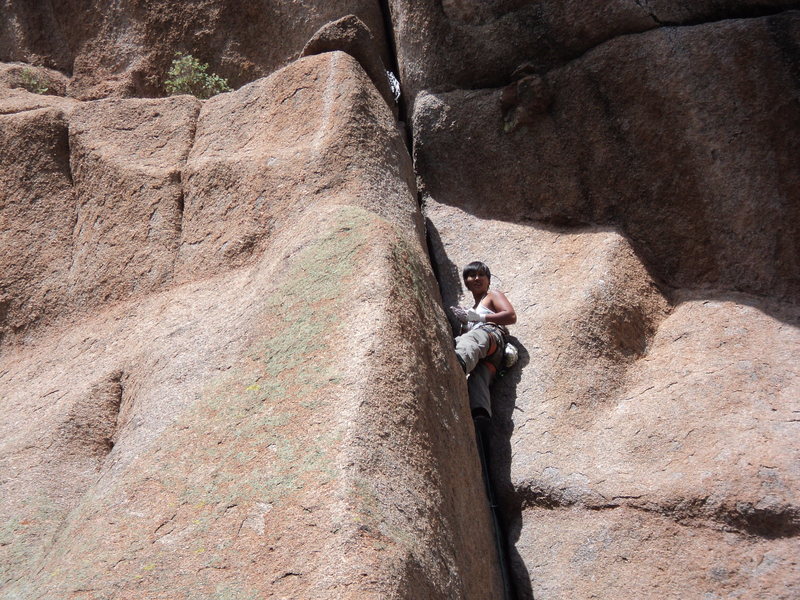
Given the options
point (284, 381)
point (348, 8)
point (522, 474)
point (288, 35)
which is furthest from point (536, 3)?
point (284, 381)

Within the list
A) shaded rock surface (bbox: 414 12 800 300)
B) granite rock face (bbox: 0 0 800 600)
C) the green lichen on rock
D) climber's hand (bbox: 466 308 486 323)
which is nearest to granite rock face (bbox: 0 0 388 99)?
granite rock face (bbox: 0 0 800 600)

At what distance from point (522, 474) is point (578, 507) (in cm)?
40

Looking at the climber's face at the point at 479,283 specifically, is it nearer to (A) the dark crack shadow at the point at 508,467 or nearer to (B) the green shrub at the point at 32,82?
(A) the dark crack shadow at the point at 508,467

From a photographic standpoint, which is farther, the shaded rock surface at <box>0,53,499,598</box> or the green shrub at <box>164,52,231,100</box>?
the green shrub at <box>164,52,231,100</box>

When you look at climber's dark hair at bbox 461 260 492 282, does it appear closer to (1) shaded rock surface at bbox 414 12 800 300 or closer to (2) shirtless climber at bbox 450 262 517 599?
(2) shirtless climber at bbox 450 262 517 599

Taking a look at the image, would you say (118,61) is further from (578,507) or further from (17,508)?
(578,507)

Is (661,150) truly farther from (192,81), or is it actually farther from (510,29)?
(192,81)

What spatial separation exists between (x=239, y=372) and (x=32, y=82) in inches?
207

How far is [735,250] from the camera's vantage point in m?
5.87

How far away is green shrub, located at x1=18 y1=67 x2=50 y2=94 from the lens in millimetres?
8031

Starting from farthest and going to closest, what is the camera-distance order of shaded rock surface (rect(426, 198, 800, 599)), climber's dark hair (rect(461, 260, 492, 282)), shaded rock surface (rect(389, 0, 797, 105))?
shaded rock surface (rect(389, 0, 797, 105))
climber's dark hair (rect(461, 260, 492, 282))
shaded rock surface (rect(426, 198, 800, 599))

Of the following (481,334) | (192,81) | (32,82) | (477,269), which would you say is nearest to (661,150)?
(477,269)

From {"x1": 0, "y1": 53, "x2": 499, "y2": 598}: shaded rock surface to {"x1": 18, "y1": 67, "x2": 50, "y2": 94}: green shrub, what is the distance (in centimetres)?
149

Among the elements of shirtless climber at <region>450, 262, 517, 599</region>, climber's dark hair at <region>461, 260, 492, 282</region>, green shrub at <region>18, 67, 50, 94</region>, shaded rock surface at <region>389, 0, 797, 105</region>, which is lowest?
shirtless climber at <region>450, 262, 517, 599</region>
